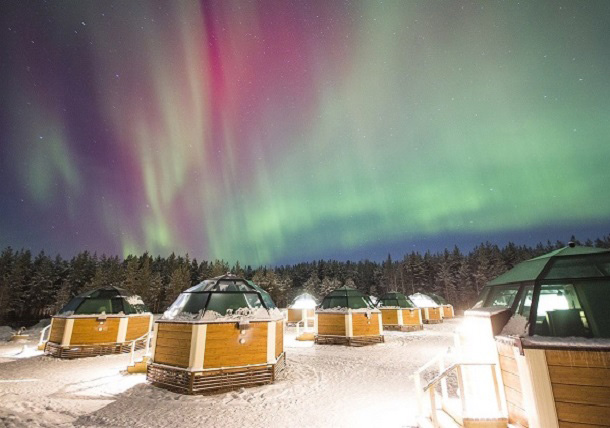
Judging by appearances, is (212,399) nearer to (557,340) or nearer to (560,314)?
(557,340)

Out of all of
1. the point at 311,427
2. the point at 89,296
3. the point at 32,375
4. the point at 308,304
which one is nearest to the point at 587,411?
the point at 311,427

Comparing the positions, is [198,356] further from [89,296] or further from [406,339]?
[406,339]

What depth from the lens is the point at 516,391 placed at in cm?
489

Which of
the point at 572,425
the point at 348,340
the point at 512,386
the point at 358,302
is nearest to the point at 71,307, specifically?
the point at 348,340

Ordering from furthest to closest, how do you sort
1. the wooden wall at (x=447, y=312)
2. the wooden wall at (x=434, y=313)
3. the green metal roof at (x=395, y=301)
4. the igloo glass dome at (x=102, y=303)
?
the wooden wall at (x=447, y=312) → the wooden wall at (x=434, y=313) → the green metal roof at (x=395, y=301) → the igloo glass dome at (x=102, y=303)

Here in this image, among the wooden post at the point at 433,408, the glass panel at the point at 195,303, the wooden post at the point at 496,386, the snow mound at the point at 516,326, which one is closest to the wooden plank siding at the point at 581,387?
the snow mound at the point at 516,326

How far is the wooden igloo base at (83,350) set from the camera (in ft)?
55.7

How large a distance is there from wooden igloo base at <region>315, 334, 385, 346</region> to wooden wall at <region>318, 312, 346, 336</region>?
288 millimetres

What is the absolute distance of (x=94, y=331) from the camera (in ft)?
58.5

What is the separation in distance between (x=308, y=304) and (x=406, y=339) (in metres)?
17.9

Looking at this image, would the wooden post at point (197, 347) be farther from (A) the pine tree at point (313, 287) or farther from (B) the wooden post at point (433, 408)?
(A) the pine tree at point (313, 287)

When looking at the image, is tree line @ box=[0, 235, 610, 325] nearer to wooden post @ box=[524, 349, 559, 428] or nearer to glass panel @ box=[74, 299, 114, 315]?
glass panel @ box=[74, 299, 114, 315]

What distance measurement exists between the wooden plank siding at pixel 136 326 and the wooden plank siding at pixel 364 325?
15.3m

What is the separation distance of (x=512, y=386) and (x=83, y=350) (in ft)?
71.4
